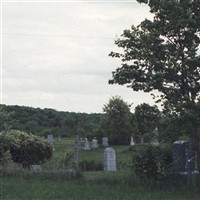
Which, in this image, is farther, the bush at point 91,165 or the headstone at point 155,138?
the bush at point 91,165

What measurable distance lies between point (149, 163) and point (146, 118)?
4.79 feet

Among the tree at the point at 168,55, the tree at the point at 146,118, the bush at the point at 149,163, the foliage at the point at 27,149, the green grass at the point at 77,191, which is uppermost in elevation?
the tree at the point at 168,55

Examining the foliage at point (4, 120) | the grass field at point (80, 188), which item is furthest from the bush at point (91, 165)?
the foliage at point (4, 120)

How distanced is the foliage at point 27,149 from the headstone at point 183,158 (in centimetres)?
613

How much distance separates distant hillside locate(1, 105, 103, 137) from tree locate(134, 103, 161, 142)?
28557mm

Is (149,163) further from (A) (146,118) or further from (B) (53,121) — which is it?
(B) (53,121)

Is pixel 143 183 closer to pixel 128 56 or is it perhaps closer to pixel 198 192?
pixel 198 192

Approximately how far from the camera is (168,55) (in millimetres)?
17234

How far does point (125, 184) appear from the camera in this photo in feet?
56.7

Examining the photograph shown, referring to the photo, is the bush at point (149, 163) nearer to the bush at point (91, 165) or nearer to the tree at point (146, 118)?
the tree at point (146, 118)

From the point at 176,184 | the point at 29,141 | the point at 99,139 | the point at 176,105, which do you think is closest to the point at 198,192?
the point at 176,184

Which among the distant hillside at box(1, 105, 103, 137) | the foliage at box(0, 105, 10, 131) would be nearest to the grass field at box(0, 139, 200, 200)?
the foliage at box(0, 105, 10, 131)

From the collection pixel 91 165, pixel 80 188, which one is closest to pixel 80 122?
pixel 91 165

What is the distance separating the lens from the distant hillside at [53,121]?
1972 inches
